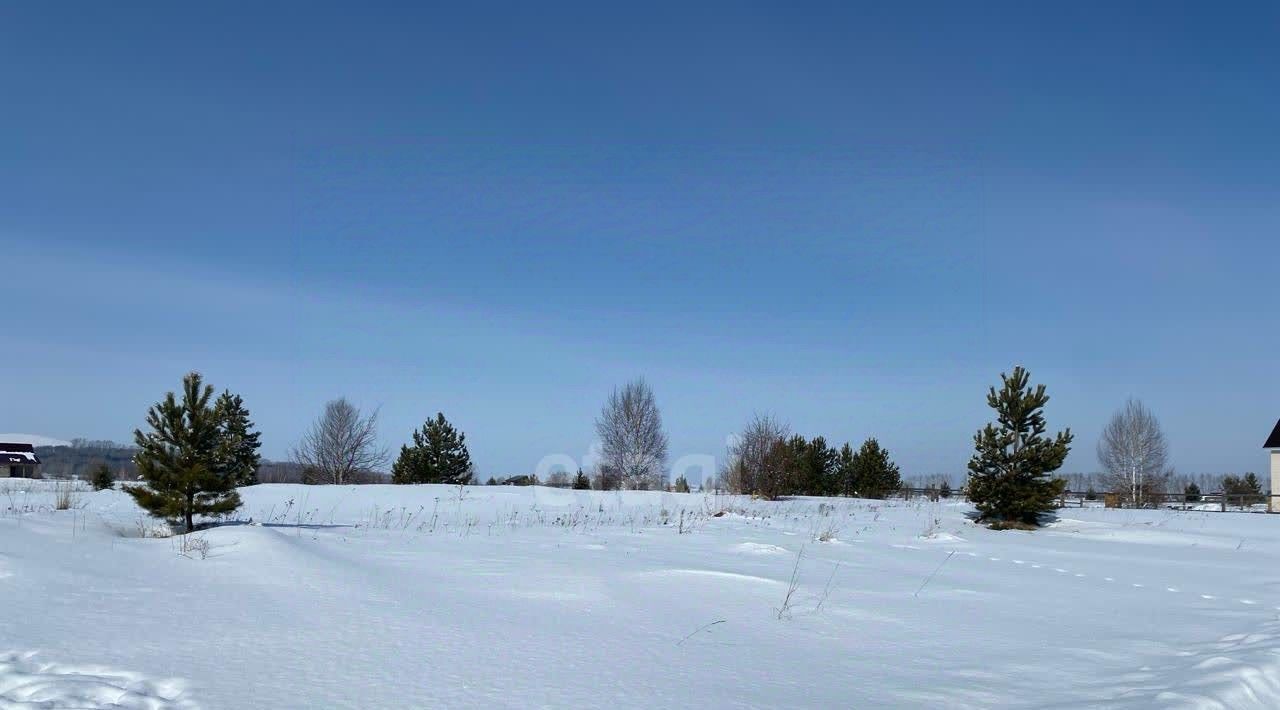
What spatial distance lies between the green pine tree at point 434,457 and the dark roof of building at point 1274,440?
3724 cm

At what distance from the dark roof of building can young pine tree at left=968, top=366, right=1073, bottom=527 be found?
24.8 m

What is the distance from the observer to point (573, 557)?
9281mm

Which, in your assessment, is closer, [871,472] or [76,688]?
[76,688]

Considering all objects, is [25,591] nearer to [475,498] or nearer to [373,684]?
[373,684]

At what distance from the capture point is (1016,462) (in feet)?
72.0

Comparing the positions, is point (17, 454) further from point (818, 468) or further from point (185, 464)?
point (185, 464)

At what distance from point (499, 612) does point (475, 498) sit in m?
17.7

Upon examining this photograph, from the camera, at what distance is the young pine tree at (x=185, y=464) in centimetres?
1009

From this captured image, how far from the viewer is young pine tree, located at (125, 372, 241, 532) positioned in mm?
10086

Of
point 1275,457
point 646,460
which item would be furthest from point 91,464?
point 1275,457

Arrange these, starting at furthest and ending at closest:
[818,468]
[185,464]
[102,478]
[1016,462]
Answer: [818,468] < [102,478] < [1016,462] < [185,464]

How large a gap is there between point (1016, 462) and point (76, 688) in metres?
22.3

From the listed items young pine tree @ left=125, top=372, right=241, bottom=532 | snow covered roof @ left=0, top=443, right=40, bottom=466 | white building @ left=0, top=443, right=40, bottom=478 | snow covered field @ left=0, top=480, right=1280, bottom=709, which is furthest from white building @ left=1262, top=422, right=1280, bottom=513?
snow covered roof @ left=0, top=443, right=40, bottom=466

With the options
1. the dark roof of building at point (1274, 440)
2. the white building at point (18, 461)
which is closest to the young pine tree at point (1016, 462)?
the dark roof of building at point (1274, 440)
